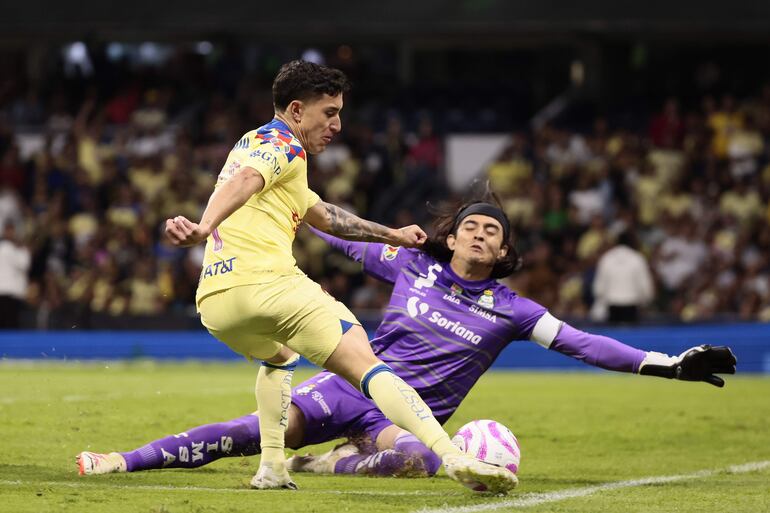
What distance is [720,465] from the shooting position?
861 centimetres

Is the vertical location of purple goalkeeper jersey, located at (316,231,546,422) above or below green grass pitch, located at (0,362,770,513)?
above

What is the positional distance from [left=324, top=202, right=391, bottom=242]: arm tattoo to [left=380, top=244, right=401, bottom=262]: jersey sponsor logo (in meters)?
0.84

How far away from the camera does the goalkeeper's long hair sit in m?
8.07

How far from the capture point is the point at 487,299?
788cm

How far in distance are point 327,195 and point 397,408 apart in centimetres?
1639

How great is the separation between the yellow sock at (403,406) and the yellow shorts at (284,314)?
26 cm

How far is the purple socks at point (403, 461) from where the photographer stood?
7656mm

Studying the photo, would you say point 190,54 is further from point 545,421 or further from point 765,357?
point 545,421

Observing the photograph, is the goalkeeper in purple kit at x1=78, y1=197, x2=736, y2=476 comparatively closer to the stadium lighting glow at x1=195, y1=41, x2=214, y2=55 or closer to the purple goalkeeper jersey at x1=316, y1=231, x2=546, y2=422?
the purple goalkeeper jersey at x1=316, y1=231, x2=546, y2=422

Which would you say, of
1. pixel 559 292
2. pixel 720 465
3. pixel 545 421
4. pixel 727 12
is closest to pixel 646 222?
pixel 559 292

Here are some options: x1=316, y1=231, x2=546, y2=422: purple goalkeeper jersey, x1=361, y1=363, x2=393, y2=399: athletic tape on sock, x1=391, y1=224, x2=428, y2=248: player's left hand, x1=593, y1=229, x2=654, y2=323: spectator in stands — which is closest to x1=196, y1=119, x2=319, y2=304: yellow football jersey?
x1=361, y1=363, x2=393, y2=399: athletic tape on sock

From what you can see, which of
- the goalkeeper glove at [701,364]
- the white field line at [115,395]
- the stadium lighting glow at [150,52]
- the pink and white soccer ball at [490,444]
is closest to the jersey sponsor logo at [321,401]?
the pink and white soccer ball at [490,444]

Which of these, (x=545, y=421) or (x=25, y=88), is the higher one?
(x=25, y=88)

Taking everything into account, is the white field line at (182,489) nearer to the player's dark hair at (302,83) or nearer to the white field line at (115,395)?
the player's dark hair at (302,83)
